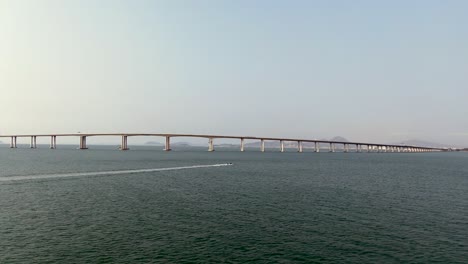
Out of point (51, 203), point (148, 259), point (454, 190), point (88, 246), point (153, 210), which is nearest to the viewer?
point (148, 259)

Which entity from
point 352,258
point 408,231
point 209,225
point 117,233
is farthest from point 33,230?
point 408,231

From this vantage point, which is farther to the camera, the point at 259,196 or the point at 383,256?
the point at 259,196

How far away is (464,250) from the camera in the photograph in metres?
27.3

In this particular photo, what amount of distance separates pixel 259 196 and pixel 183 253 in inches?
1077

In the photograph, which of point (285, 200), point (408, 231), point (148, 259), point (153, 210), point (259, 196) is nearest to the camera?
point (148, 259)

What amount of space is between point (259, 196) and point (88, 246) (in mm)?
29101

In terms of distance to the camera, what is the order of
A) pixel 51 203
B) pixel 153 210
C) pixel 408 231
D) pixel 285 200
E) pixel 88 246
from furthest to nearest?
pixel 285 200 < pixel 51 203 < pixel 153 210 < pixel 408 231 < pixel 88 246

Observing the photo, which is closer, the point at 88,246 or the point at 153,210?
the point at 88,246

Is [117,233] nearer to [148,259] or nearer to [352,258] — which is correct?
[148,259]

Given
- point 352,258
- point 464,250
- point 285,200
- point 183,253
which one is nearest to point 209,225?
point 183,253

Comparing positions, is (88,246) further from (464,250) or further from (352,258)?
(464,250)

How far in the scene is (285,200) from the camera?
159ft

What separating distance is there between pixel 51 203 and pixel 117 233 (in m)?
18.7

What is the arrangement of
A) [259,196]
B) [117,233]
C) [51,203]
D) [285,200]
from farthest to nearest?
[259,196], [285,200], [51,203], [117,233]
